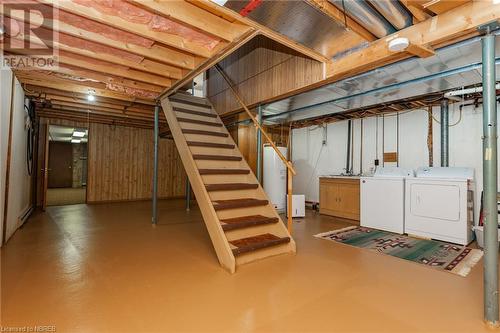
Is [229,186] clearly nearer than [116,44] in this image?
No

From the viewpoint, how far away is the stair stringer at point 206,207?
A: 270 cm

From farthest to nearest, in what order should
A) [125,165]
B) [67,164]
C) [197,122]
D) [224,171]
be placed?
[67,164], [125,165], [197,122], [224,171]

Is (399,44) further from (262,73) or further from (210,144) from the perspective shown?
(210,144)

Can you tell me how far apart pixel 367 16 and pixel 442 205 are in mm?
3150

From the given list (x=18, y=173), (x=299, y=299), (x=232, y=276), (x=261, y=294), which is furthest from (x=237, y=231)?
(x=18, y=173)

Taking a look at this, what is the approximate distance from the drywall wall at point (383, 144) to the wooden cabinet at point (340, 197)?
0.83 metres

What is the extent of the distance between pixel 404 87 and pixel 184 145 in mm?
3351

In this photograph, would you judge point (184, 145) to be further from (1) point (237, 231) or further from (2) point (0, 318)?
(2) point (0, 318)

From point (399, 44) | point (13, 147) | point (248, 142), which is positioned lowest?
point (13, 147)

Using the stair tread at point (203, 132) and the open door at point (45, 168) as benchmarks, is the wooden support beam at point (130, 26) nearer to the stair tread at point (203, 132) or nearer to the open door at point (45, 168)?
the stair tread at point (203, 132)

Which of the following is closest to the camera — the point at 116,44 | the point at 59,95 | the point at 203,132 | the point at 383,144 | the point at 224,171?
the point at 116,44

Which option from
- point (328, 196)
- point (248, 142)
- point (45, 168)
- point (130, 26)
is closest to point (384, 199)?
point (328, 196)

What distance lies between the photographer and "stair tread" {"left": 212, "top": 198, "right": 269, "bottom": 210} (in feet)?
10.4

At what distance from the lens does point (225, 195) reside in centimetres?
353
